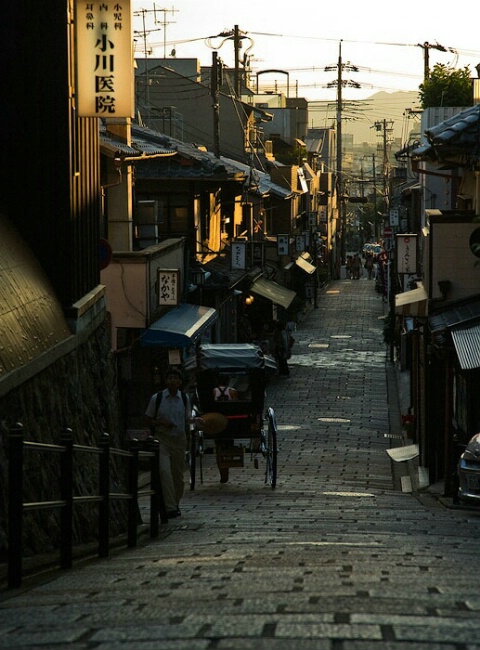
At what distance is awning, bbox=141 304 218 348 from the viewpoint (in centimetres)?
2722

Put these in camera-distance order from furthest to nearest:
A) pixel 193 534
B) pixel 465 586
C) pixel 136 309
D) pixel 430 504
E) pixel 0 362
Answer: pixel 136 309
pixel 430 504
pixel 193 534
pixel 0 362
pixel 465 586

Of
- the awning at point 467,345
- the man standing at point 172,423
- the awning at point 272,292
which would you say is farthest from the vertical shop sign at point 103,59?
the awning at point 272,292

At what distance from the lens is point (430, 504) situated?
18.5 metres

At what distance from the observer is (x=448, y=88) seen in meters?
49.0

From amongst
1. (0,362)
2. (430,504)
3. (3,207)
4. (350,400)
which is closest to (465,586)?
(0,362)

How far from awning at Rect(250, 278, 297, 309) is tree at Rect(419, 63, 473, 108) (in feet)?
33.6

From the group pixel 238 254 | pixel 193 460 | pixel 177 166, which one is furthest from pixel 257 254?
pixel 193 460

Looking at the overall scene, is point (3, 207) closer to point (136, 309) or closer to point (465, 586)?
point (465, 586)

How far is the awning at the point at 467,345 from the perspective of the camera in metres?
17.1

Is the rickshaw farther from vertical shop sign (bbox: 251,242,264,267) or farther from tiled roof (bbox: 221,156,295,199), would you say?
tiled roof (bbox: 221,156,295,199)

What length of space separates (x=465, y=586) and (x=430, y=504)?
1120 centimetres

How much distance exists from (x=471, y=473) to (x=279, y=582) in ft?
27.1

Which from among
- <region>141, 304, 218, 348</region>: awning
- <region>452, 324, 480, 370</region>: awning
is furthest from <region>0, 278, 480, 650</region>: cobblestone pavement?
<region>141, 304, 218, 348</region>: awning

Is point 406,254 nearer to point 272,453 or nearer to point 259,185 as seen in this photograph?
point 272,453
